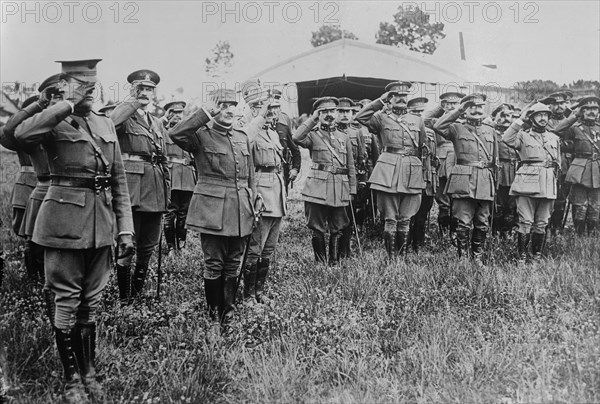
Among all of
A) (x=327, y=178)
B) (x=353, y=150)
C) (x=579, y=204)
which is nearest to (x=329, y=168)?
(x=327, y=178)

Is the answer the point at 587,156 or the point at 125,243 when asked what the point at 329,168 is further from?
the point at 587,156

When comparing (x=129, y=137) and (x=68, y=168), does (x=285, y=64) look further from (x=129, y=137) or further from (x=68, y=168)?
(x=68, y=168)

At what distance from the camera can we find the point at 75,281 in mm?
3109

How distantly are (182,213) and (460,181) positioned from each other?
368 cm

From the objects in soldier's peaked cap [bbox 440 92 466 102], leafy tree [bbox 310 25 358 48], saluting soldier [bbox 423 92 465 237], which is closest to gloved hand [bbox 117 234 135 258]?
soldier's peaked cap [bbox 440 92 466 102]

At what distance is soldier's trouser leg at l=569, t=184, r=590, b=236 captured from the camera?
715cm

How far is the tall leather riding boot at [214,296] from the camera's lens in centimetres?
419

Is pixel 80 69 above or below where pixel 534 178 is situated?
above

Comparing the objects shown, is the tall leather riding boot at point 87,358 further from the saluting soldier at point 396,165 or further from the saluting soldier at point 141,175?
the saluting soldier at point 396,165

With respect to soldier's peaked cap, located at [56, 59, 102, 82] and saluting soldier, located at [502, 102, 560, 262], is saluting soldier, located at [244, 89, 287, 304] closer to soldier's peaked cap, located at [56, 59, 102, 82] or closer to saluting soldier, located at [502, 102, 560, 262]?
soldier's peaked cap, located at [56, 59, 102, 82]

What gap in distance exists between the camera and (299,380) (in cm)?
318

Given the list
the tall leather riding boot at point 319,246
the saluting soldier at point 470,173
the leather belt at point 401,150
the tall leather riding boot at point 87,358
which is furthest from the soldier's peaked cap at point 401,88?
the tall leather riding boot at point 87,358

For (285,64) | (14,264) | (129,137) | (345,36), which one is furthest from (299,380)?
(285,64)

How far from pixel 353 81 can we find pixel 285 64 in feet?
6.85
